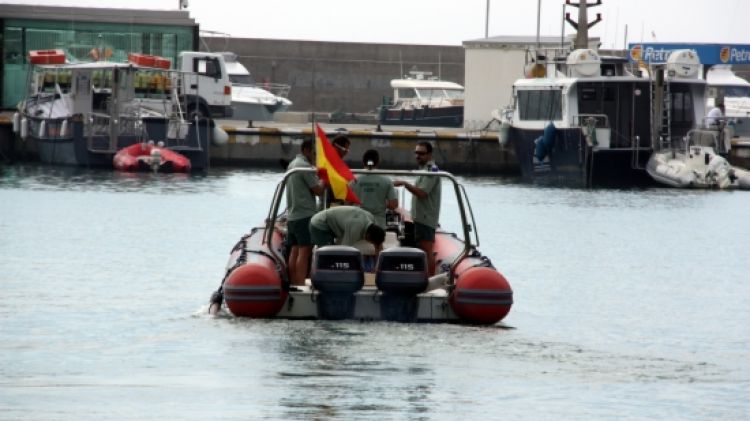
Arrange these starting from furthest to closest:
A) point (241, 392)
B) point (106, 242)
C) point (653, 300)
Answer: point (106, 242) < point (653, 300) < point (241, 392)

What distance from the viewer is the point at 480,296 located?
16906 millimetres

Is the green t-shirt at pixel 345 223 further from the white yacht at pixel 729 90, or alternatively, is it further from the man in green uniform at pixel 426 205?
the white yacht at pixel 729 90

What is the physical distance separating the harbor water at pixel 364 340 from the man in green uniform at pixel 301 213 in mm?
1059

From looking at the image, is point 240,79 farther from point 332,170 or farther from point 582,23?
point 332,170

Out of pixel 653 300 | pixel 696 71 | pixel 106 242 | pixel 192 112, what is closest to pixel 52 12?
pixel 192 112

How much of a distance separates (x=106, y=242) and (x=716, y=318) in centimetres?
1108

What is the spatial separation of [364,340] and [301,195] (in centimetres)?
232

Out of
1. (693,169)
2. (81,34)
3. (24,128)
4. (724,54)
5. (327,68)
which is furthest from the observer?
(327,68)

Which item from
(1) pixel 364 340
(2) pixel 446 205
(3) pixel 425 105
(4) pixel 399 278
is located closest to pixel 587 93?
(2) pixel 446 205

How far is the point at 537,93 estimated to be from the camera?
158 ft

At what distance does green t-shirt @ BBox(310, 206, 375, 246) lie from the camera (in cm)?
1752

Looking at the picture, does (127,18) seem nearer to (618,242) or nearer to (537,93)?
(537,93)

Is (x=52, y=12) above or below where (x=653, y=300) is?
Answer: above

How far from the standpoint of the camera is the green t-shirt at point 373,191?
17938mm
